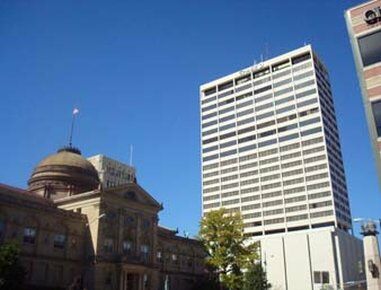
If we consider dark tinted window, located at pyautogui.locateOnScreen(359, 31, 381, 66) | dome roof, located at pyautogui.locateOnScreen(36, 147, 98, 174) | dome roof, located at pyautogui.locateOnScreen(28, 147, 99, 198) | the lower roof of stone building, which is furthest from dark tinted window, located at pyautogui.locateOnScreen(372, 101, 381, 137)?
dome roof, located at pyautogui.locateOnScreen(36, 147, 98, 174)

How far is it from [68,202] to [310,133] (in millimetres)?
77219

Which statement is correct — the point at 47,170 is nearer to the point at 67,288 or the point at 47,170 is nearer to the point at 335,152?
the point at 67,288

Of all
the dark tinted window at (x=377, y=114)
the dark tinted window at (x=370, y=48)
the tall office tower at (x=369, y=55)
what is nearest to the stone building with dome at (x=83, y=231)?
the tall office tower at (x=369, y=55)

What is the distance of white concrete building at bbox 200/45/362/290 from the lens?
119875 mm

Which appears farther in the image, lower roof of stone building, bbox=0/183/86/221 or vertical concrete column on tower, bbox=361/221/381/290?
lower roof of stone building, bbox=0/183/86/221

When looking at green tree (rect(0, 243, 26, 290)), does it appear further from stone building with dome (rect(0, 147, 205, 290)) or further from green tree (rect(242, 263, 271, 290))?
green tree (rect(242, 263, 271, 290))

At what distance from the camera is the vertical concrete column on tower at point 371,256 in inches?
1251

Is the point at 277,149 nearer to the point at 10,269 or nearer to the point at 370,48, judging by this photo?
the point at 10,269

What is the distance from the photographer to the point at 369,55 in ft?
99.3

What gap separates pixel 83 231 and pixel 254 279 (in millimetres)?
26086

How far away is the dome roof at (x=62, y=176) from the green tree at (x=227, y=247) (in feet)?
71.9

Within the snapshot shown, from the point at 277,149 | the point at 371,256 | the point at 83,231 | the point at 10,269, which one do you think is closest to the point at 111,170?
the point at 277,149

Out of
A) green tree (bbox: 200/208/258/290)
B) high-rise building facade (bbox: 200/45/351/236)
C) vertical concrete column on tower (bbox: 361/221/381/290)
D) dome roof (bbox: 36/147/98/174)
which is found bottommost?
vertical concrete column on tower (bbox: 361/221/381/290)

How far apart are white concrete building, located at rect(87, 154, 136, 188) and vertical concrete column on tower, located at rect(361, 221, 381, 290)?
415 ft
